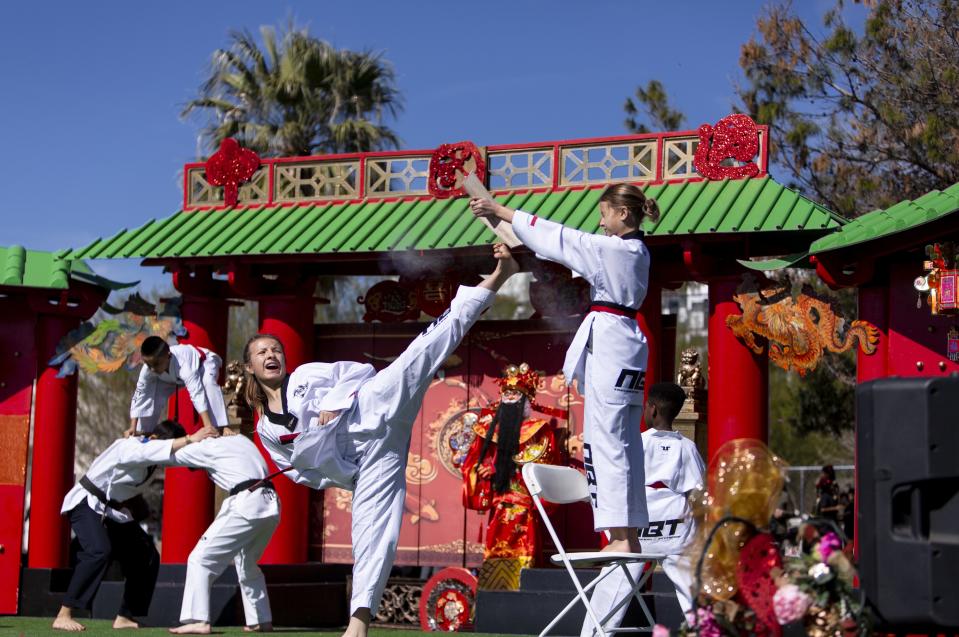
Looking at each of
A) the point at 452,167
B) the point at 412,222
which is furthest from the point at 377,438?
the point at 452,167

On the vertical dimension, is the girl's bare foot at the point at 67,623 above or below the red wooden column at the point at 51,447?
below

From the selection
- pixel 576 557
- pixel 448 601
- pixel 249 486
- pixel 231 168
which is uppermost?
pixel 231 168

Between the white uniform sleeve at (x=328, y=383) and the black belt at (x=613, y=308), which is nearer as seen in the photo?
the black belt at (x=613, y=308)

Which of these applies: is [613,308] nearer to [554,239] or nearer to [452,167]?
[554,239]

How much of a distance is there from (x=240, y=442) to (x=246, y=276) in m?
3.55

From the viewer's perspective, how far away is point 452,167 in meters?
11.3

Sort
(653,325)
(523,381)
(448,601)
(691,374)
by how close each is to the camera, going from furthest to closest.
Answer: (448,601) < (523,381) < (691,374) < (653,325)

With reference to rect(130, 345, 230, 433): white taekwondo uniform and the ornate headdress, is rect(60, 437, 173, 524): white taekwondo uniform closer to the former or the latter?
rect(130, 345, 230, 433): white taekwondo uniform

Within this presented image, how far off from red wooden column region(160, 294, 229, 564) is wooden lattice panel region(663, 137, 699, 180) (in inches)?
172

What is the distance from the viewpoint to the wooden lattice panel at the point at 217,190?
12172mm

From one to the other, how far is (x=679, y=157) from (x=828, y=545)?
22.6ft

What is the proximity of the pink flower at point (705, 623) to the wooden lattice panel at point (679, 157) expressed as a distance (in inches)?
267

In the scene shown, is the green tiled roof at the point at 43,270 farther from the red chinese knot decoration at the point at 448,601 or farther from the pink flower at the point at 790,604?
the pink flower at the point at 790,604

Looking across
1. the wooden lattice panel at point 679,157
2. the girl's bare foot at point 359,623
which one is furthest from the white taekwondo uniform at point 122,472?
the wooden lattice panel at point 679,157
